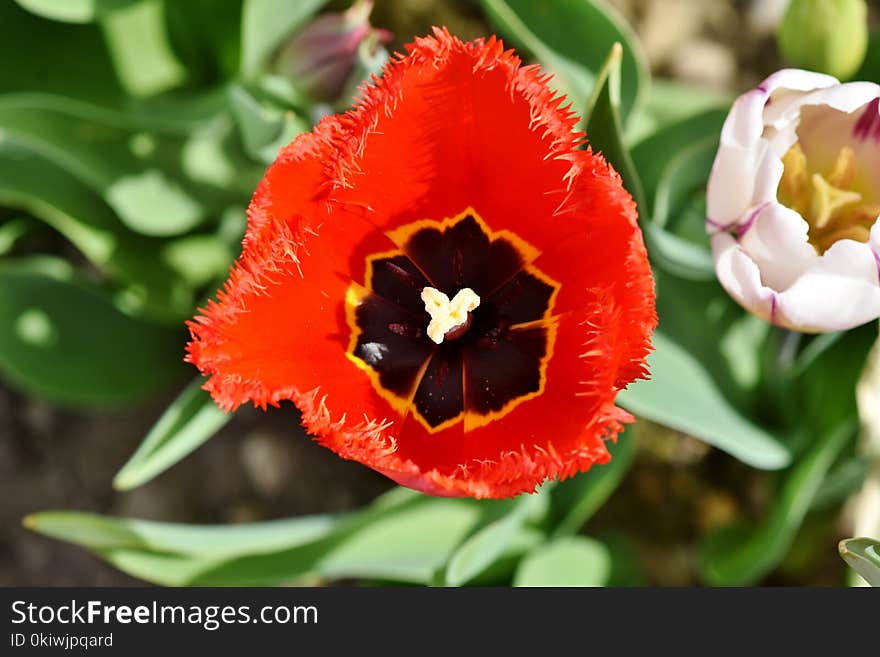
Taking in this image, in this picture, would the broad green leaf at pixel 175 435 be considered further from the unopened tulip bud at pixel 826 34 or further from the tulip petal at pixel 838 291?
the unopened tulip bud at pixel 826 34

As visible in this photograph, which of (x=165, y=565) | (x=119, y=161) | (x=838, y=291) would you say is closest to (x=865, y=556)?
(x=838, y=291)

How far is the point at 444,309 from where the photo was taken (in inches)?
45.4

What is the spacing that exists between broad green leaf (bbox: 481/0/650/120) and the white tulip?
23 centimetres

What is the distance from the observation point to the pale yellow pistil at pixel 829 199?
4.25 ft

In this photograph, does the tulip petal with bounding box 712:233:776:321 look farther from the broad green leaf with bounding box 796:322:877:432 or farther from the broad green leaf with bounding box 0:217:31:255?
the broad green leaf with bounding box 0:217:31:255

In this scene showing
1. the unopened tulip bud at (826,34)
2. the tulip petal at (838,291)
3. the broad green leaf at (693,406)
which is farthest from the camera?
the broad green leaf at (693,406)

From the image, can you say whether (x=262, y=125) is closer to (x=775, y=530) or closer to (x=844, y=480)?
(x=775, y=530)

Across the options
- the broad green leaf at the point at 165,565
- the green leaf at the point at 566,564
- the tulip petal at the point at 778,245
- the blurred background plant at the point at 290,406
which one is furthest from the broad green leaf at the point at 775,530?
the broad green leaf at the point at 165,565

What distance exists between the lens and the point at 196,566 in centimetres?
154

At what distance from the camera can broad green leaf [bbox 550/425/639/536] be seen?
1.51 m

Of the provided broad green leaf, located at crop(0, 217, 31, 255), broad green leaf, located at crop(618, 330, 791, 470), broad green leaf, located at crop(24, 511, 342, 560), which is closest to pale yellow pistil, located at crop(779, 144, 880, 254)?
broad green leaf, located at crop(618, 330, 791, 470)

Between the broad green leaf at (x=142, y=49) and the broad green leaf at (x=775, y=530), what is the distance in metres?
1.15

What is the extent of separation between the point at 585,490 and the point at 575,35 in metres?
0.65

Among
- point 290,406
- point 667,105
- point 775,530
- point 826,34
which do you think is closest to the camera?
point 826,34
